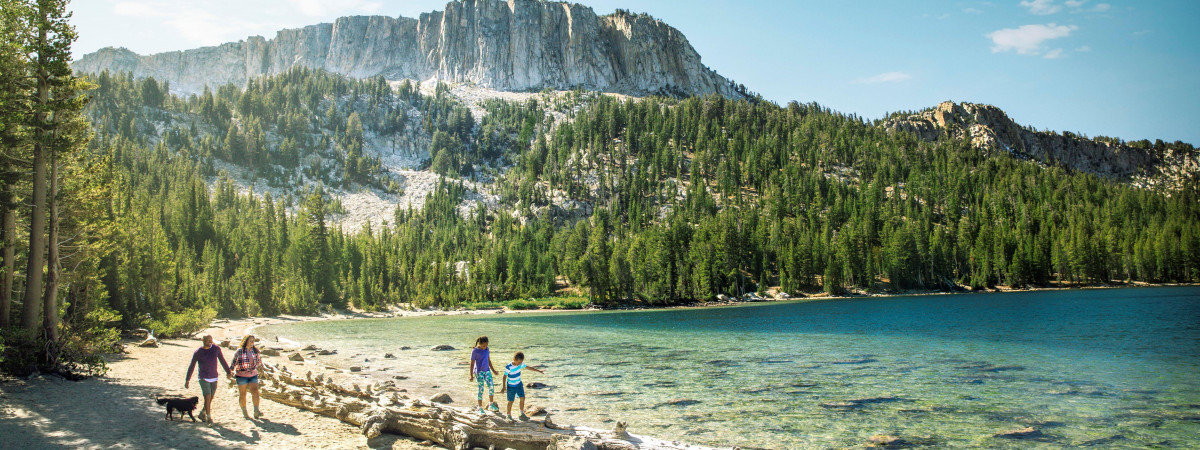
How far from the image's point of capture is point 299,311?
90500mm

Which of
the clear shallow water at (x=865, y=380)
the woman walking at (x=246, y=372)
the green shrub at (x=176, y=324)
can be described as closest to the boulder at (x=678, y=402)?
the clear shallow water at (x=865, y=380)

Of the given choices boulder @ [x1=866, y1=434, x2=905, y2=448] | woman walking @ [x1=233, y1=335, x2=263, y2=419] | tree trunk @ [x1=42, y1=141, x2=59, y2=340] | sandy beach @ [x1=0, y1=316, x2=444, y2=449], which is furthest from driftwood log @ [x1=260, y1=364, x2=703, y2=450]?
tree trunk @ [x1=42, y1=141, x2=59, y2=340]

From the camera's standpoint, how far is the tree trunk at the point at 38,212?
62.4 feet

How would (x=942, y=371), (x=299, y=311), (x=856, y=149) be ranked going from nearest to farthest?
(x=942, y=371), (x=299, y=311), (x=856, y=149)

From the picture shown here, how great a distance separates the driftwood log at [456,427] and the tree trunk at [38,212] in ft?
36.3

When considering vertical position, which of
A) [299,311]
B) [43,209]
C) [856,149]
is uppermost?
[856,149]

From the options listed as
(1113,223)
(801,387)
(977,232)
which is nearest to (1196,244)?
(1113,223)

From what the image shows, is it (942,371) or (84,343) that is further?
(942,371)

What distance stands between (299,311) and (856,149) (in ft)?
559

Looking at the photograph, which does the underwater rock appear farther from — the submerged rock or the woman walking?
the woman walking

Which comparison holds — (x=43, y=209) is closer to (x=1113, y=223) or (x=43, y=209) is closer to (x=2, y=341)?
(x=2, y=341)

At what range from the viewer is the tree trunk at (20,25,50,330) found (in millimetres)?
Answer: 19031

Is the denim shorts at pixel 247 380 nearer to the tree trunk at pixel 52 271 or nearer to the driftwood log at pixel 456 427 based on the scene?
the driftwood log at pixel 456 427

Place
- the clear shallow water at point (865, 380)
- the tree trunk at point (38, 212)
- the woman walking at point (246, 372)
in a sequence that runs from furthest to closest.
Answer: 1. the tree trunk at point (38, 212)
2. the clear shallow water at point (865, 380)
3. the woman walking at point (246, 372)
